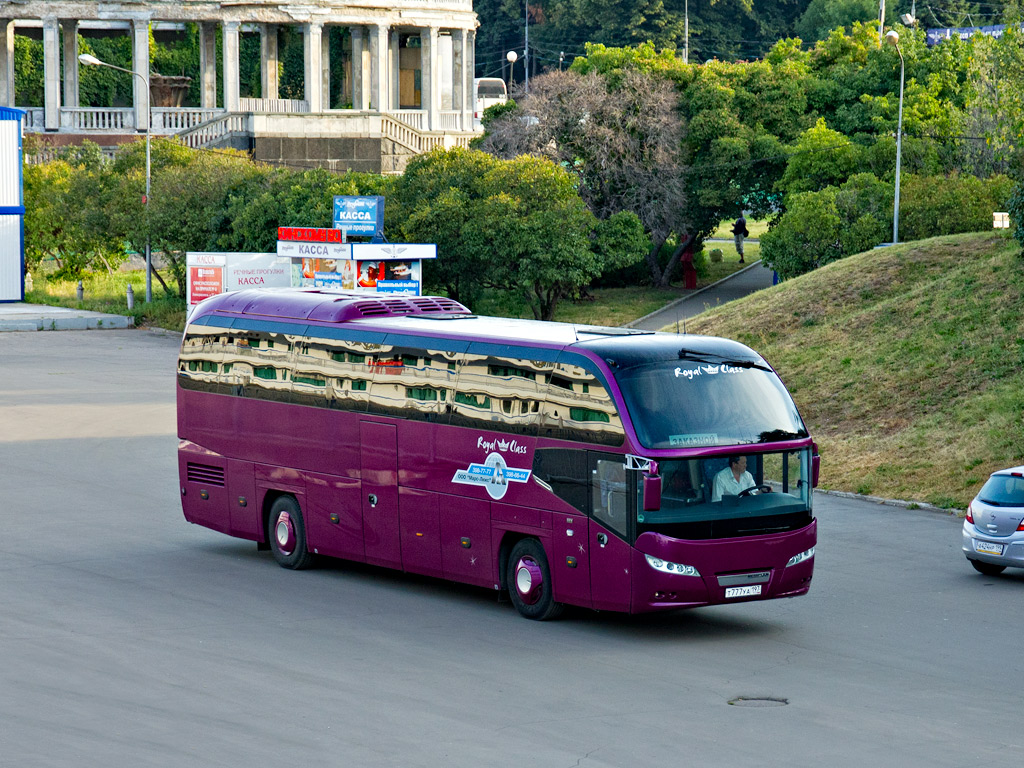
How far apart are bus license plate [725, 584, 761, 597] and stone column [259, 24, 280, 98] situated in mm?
72168

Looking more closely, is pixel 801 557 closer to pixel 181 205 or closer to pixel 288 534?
pixel 288 534

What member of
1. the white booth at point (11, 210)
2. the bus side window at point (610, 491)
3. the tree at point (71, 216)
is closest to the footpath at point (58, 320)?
Result: the tree at point (71, 216)

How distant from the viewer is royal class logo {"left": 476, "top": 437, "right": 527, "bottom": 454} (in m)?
15.7

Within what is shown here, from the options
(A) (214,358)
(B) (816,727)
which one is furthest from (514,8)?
(B) (816,727)

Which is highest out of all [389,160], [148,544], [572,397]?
[389,160]

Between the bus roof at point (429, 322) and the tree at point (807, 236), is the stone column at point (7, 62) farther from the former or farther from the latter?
the bus roof at point (429, 322)

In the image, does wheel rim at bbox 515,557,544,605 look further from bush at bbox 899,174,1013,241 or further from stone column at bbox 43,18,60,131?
stone column at bbox 43,18,60,131

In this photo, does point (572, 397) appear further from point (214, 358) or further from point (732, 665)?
point (214, 358)

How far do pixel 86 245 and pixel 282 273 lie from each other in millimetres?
15102

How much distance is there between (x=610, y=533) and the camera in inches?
587

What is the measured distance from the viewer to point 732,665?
1404 cm

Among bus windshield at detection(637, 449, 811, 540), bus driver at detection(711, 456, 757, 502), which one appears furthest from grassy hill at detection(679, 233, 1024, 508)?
bus driver at detection(711, 456, 757, 502)

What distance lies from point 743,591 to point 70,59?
7268cm

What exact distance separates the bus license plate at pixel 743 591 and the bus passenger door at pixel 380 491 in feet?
13.7
